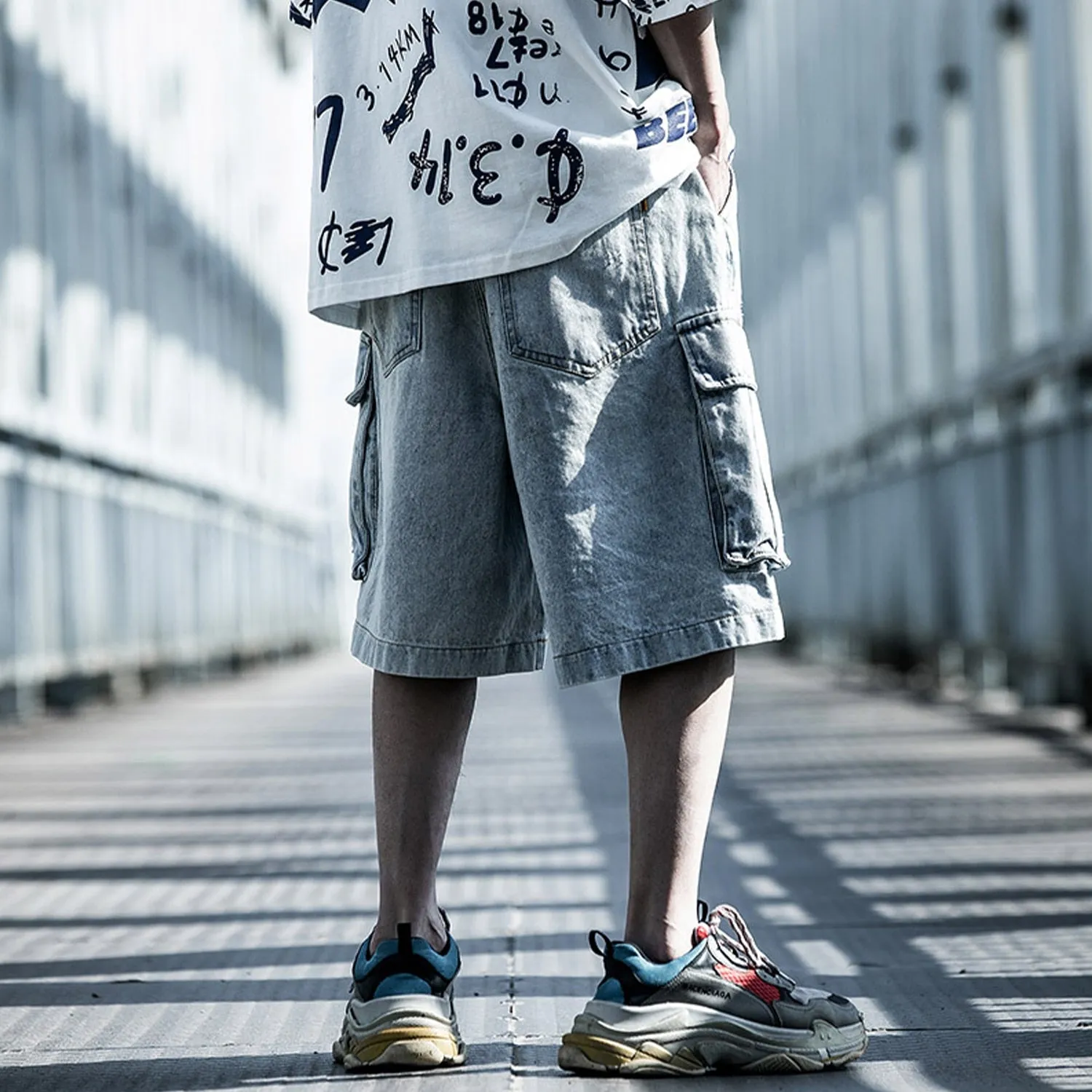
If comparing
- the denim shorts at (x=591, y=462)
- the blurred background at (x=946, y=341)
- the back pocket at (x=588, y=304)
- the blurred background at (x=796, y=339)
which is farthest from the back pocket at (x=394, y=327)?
the blurred background at (x=946, y=341)

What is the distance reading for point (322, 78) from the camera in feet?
7.74

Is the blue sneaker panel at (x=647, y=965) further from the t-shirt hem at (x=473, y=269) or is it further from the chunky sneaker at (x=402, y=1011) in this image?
the t-shirt hem at (x=473, y=269)

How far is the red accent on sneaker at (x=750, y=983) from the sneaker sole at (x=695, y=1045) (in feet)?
0.11

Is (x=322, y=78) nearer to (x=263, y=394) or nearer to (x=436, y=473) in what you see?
(x=436, y=473)

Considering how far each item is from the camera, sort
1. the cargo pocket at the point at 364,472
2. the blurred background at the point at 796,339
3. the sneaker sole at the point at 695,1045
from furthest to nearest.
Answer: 1. the blurred background at the point at 796,339
2. the cargo pocket at the point at 364,472
3. the sneaker sole at the point at 695,1045

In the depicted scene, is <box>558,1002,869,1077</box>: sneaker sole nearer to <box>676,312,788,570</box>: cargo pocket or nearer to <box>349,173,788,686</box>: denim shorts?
<box>349,173,788,686</box>: denim shorts

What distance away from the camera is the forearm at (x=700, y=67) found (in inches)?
86.7

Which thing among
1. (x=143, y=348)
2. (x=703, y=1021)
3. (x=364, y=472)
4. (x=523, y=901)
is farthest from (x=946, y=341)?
(x=703, y=1021)

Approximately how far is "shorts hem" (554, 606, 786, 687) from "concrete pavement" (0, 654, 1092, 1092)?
0.41 m

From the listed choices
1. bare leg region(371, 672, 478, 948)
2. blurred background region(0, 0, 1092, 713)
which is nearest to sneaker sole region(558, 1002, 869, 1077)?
bare leg region(371, 672, 478, 948)

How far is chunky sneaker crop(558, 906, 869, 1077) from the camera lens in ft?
6.94

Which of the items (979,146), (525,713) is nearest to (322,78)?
(525,713)

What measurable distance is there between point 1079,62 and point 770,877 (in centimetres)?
469

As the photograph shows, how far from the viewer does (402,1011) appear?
85.3 inches
